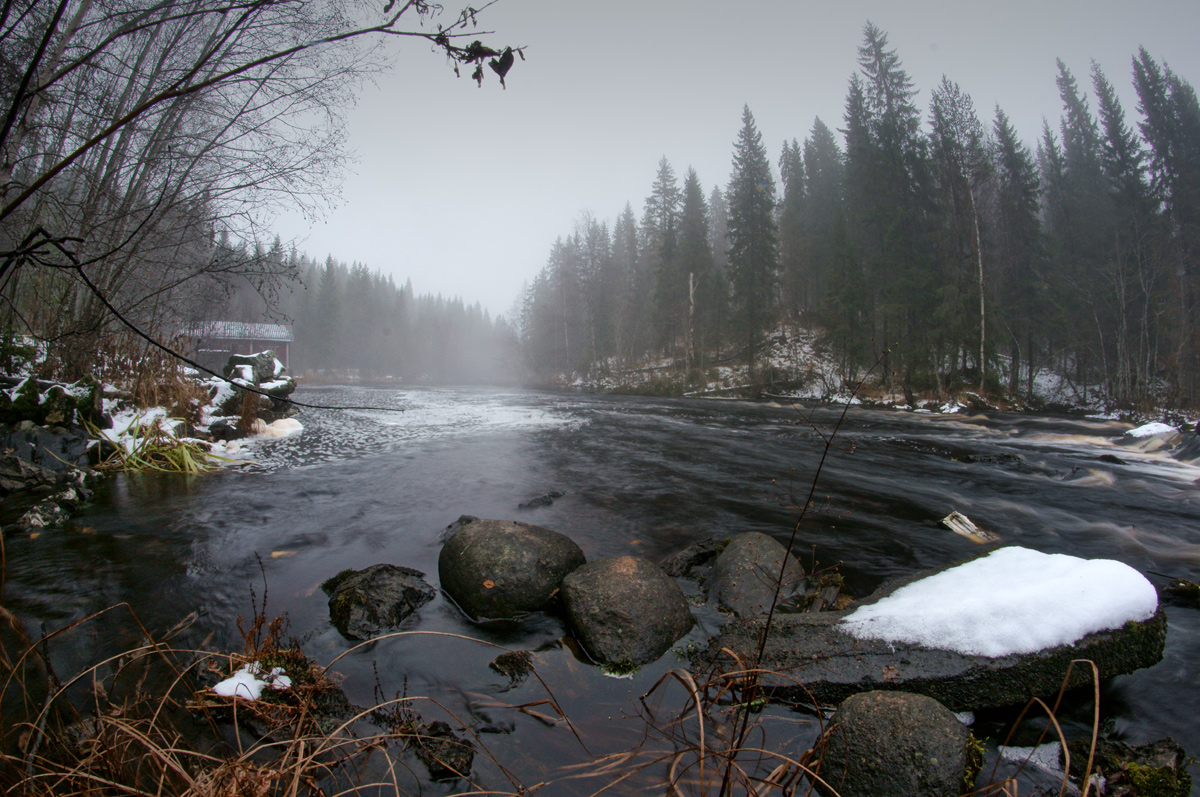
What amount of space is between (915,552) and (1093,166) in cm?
4569

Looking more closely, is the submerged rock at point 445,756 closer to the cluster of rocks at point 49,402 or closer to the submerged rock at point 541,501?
the submerged rock at point 541,501

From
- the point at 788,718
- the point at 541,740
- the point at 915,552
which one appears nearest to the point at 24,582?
the point at 541,740

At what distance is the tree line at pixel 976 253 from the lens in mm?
23750

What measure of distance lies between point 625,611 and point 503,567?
122 centimetres

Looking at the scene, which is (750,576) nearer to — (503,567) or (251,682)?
(503,567)

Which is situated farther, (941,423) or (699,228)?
(699,228)

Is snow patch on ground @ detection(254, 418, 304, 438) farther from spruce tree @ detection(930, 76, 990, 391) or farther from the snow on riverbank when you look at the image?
spruce tree @ detection(930, 76, 990, 391)

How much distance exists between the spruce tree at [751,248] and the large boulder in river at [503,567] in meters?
31.2

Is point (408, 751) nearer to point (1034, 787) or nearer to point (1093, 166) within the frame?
point (1034, 787)

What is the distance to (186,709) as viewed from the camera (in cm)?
297

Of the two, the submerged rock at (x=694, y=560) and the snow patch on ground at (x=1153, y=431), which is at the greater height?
the snow patch on ground at (x=1153, y=431)

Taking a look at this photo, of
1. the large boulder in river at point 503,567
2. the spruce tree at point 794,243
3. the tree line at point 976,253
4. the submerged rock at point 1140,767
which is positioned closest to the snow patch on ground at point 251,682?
the large boulder in river at point 503,567

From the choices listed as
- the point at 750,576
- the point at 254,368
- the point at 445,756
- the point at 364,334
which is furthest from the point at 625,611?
the point at 364,334

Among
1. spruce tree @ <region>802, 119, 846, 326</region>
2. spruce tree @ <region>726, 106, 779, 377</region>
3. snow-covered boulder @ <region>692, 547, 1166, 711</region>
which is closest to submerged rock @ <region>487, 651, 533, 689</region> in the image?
snow-covered boulder @ <region>692, 547, 1166, 711</region>
